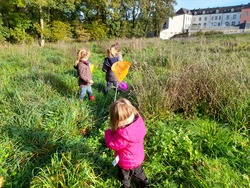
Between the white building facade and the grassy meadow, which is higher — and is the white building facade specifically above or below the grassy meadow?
above

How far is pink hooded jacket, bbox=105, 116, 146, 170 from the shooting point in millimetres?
1870

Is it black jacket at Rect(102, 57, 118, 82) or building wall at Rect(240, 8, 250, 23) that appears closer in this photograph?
black jacket at Rect(102, 57, 118, 82)

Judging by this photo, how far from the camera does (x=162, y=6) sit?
32094 mm

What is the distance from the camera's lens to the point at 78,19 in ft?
80.0

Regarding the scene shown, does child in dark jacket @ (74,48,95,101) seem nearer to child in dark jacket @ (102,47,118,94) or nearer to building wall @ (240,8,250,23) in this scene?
child in dark jacket @ (102,47,118,94)

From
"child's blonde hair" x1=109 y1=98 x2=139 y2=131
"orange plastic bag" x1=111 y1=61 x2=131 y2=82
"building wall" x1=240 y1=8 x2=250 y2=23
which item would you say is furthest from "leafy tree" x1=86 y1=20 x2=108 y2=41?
"building wall" x1=240 y1=8 x2=250 y2=23

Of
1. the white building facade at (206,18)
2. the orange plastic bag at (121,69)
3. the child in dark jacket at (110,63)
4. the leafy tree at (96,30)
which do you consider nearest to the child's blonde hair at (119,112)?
the orange plastic bag at (121,69)

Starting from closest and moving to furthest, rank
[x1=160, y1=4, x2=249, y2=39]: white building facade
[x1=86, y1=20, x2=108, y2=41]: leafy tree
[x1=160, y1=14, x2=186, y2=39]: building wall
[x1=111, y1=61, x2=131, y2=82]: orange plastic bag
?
[x1=111, y1=61, x2=131, y2=82]: orange plastic bag
[x1=86, y1=20, x2=108, y2=41]: leafy tree
[x1=160, y1=14, x2=186, y2=39]: building wall
[x1=160, y1=4, x2=249, y2=39]: white building facade

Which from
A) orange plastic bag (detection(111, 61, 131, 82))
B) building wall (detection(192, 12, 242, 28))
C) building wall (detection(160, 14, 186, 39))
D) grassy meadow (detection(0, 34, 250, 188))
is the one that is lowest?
grassy meadow (detection(0, 34, 250, 188))

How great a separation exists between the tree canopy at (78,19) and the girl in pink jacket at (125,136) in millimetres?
16388

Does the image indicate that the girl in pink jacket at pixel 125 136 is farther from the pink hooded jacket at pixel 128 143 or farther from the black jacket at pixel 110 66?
the black jacket at pixel 110 66

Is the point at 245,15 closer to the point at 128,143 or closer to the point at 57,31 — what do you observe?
the point at 57,31

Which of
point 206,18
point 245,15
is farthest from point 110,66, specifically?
point 206,18

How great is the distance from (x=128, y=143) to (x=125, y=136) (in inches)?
4.4
